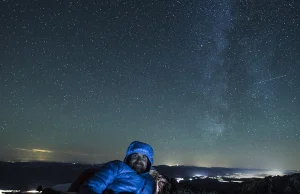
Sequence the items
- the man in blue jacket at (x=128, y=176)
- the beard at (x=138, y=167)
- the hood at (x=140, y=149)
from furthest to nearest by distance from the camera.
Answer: the hood at (x=140, y=149) → the beard at (x=138, y=167) → the man in blue jacket at (x=128, y=176)

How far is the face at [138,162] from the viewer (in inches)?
209

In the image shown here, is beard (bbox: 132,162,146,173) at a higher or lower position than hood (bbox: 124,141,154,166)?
lower

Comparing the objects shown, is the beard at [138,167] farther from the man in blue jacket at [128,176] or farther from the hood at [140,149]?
the hood at [140,149]

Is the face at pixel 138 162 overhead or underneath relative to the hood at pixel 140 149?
underneath

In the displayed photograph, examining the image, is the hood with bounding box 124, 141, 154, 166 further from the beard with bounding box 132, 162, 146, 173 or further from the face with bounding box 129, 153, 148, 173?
the beard with bounding box 132, 162, 146, 173

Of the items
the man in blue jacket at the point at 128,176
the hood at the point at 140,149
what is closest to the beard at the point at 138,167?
the man in blue jacket at the point at 128,176

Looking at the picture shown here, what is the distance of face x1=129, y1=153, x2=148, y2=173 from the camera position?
5316 millimetres

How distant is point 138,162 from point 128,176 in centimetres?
60

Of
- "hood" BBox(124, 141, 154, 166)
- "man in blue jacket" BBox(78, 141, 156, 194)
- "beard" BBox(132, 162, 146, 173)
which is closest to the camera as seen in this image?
"man in blue jacket" BBox(78, 141, 156, 194)

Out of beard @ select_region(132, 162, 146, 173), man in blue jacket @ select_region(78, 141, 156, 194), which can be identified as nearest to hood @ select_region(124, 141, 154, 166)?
man in blue jacket @ select_region(78, 141, 156, 194)

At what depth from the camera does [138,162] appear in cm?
535

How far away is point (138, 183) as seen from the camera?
4820 millimetres

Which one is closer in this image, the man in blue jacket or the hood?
the man in blue jacket

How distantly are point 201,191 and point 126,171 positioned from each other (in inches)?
528
